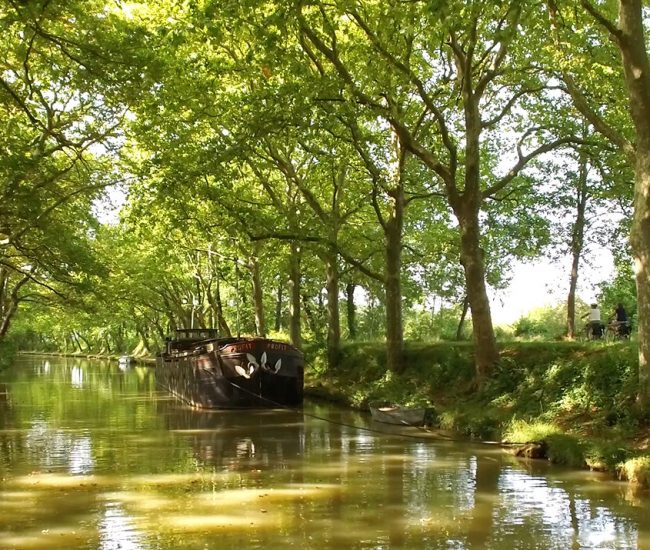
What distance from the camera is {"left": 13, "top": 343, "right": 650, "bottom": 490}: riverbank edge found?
11.6 meters

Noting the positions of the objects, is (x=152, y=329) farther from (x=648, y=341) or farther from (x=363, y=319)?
(x=648, y=341)

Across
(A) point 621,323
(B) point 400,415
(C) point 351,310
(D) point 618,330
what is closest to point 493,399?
(B) point 400,415

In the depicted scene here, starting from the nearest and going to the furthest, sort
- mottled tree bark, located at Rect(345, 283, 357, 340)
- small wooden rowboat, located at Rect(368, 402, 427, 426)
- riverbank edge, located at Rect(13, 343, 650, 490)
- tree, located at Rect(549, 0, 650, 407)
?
tree, located at Rect(549, 0, 650, 407) < riverbank edge, located at Rect(13, 343, 650, 490) < small wooden rowboat, located at Rect(368, 402, 427, 426) < mottled tree bark, located at Rect(345, 283, 357, 340)

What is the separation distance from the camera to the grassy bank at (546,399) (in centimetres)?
1184

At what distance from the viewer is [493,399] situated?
1644 centimetres

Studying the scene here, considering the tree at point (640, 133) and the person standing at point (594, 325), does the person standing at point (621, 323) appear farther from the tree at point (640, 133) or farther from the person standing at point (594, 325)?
the tree at point (640, 133)

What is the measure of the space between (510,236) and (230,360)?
11.9 meters

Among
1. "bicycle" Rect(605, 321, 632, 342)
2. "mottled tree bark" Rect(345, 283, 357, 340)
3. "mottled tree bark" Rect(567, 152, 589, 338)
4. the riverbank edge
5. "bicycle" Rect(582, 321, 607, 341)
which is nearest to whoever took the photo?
Result: the riverbank edge

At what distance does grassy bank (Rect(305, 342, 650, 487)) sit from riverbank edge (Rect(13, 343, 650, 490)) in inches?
0.7

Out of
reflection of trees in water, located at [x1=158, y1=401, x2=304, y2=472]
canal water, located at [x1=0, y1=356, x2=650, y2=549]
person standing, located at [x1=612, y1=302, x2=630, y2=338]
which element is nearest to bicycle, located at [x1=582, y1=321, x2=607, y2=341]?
person standing, located at [x1=612, y1=302, x2=630, y2=338]

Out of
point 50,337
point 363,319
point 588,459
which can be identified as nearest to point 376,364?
point 588,459

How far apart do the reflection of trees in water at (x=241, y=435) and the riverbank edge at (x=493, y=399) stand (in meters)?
3.36

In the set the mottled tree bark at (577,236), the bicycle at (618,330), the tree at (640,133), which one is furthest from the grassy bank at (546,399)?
the mottled tree bark at (577,236)

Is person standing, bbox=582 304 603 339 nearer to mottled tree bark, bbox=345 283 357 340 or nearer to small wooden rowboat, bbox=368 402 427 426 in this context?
small wooden rowboat, bbox=368 402 427 426
